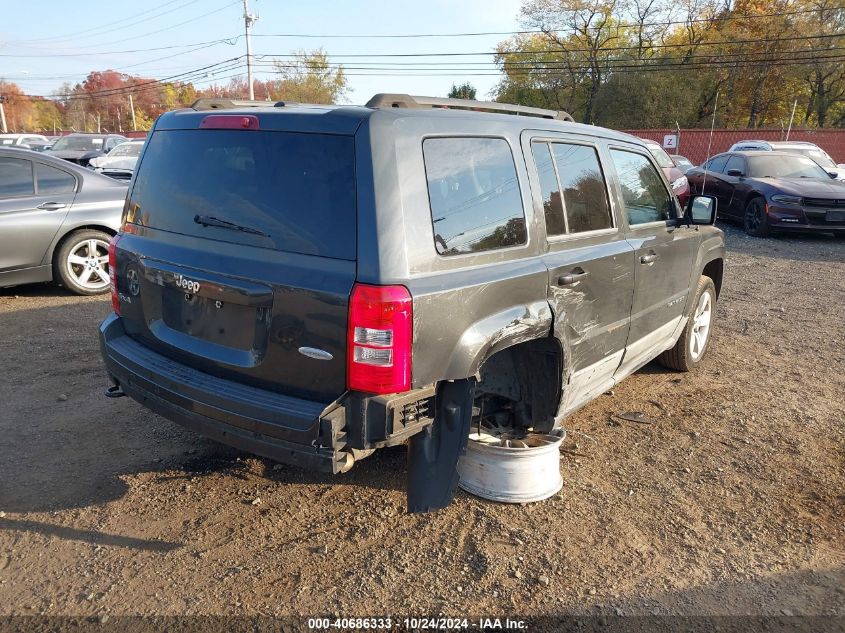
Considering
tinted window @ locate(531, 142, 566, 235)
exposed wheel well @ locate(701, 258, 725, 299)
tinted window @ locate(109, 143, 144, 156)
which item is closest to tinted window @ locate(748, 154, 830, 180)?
exposed wheel well @ locate(701, 258, 725, 299)

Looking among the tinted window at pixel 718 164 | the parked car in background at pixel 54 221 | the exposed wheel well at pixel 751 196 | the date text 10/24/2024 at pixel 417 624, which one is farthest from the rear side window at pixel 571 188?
the tinted window at pixel 718 164

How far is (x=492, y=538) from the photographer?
10.1 ft

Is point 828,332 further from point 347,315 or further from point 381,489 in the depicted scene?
point 347,315

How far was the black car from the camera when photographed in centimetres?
1182

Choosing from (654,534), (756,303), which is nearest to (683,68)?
(756,303)

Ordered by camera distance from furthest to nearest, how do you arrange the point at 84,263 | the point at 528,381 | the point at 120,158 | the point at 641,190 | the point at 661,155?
the point at 120,158, the point at 661,155, the point at 84,263, the point at 641,190, the point at 528,381

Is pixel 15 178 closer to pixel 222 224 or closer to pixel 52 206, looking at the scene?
pixel 52 206

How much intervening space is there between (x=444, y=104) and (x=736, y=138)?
3737 cm

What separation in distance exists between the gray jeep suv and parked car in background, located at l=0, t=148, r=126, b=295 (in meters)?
4.13

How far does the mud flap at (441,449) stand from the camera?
275 cm

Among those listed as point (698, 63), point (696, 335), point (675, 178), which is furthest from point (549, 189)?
point (698, 63)

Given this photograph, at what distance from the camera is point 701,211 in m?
4.61

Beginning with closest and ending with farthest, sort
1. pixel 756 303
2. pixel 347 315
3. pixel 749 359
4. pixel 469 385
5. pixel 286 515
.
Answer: pixel 347 315, pixel 469 385, pixel 286 515, pixel 749 359, pixel 756 303

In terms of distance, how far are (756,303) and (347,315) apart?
6920 millimetres
